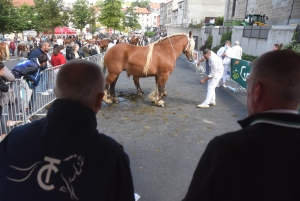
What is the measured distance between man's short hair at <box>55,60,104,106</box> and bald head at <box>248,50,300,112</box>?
3.04ft

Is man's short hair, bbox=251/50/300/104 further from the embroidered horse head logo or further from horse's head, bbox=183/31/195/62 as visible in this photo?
horse's head, bbox=183/31/195/62

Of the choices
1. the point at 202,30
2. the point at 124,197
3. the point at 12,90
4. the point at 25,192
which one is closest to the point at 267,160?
the point at 124,197

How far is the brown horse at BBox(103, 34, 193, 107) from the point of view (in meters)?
6.65

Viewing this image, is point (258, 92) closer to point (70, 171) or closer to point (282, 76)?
point (282, 76)

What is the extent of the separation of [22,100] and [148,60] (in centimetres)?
333

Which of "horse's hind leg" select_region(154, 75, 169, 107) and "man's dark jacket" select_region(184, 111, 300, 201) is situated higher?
"man's dark jacket" select_region(184, 111, 300, 201)

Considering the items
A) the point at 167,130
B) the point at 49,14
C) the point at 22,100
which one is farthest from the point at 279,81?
the point at 49,14

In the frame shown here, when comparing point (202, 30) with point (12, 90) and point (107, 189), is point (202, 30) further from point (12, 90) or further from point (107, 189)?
point (107, 189)

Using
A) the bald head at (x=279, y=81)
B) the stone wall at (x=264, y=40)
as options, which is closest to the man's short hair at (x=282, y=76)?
the bald head at (x=279, y=81)

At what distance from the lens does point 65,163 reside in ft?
4.16

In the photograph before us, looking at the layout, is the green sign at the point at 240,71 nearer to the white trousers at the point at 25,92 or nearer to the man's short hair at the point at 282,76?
the white trousers at the point at 25,92

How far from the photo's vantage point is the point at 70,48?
1084 centimetres

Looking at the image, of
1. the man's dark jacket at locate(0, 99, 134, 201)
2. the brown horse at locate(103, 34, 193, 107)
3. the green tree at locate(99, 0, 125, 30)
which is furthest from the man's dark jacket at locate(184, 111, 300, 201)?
the green tree at locate(99, 0, 125, 30)

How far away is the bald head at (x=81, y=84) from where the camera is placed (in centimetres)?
136
